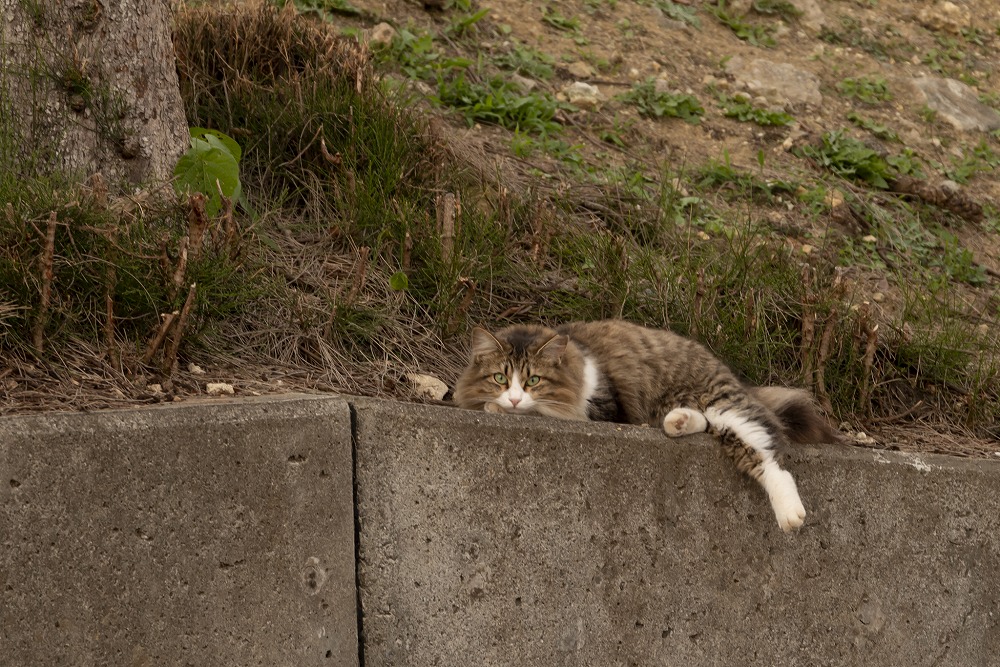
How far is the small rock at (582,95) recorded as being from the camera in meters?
6.05

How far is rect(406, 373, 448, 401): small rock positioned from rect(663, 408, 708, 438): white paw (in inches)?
33.8

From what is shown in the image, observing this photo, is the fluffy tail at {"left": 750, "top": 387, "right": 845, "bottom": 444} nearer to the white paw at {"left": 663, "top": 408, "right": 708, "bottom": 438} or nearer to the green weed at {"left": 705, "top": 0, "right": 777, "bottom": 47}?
the white paw at {"left": 663, "top": 408, "right": 708, "bottom": 438}

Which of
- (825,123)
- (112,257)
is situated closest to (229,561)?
(112,257)

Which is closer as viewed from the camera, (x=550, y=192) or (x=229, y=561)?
(x=229, y=561)

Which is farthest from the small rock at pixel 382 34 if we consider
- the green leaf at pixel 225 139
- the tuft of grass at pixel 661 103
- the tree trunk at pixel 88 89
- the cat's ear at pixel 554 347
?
the cat's ear at pixel 554 347

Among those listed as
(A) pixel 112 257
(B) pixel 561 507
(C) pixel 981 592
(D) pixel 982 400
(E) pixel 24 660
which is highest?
(A) pixel 112 257

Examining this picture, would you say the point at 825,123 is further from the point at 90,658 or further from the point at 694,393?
the point at 90,658

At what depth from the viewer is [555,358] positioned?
4016 mm

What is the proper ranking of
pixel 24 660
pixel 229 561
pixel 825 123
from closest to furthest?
pixel 24 660
pixel 229 561
pixel 825 123

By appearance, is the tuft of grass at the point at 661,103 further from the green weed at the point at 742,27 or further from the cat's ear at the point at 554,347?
the cat's ear at the point at 554,347

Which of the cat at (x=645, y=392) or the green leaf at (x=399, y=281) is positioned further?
the green leaf at (x=399, y=281)

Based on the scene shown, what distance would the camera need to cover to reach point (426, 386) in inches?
165

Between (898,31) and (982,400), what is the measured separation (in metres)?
3.79

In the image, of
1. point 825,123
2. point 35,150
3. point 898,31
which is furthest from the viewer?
point 898,31
